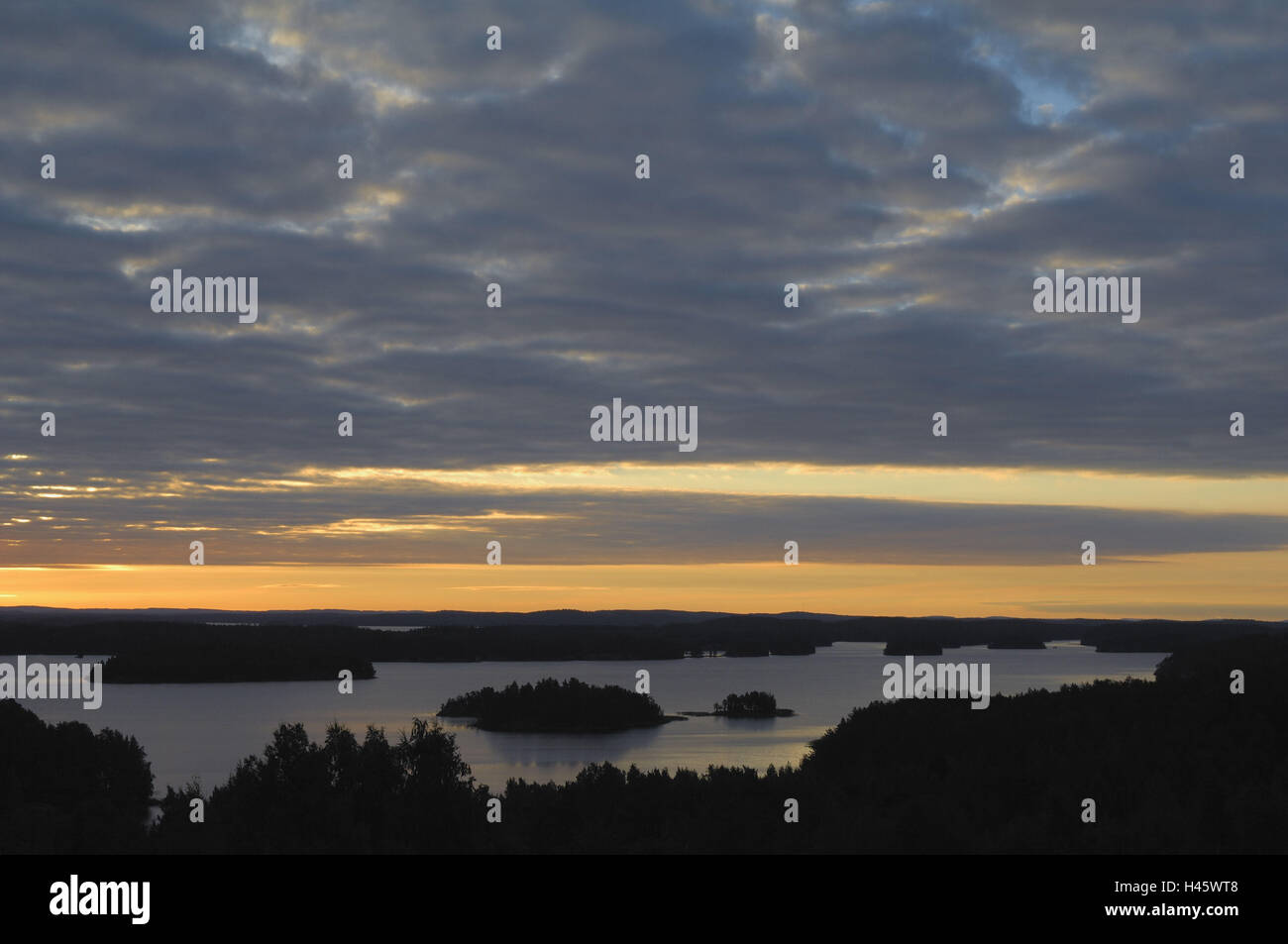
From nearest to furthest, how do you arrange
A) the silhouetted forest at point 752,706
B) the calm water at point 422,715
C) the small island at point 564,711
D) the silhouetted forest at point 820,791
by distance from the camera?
the silhouetted forest at point 820,791
the calm water at point 422,715
the small island at point 564,711
the silhouetted forest at point 752,706

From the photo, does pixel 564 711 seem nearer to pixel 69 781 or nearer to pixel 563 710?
pixel 563 710

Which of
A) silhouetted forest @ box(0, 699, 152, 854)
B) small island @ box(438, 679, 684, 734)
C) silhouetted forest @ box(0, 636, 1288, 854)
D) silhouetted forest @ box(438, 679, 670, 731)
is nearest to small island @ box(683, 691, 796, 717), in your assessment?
small island @ box(438, 679, 684, 734)

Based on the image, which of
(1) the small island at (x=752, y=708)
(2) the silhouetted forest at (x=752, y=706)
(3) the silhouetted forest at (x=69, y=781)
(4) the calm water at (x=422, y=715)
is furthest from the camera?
(1) the small island at (x=752, y=708)

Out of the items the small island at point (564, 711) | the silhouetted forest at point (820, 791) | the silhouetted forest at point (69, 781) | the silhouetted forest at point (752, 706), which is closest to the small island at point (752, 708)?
the silhouetted forest at point (752, 706)

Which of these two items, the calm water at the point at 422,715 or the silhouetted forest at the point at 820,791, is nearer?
the silhouetted forest at the point at 820,791

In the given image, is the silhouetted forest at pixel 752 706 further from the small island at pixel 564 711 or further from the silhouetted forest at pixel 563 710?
the silhouetted forest at pixel 563 710

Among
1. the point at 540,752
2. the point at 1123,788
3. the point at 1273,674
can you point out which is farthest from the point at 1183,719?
the point at 540,752

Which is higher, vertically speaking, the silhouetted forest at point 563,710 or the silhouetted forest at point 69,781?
the silhouetted forest at point 69,781

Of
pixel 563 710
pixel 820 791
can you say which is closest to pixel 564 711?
pixel 563 710
